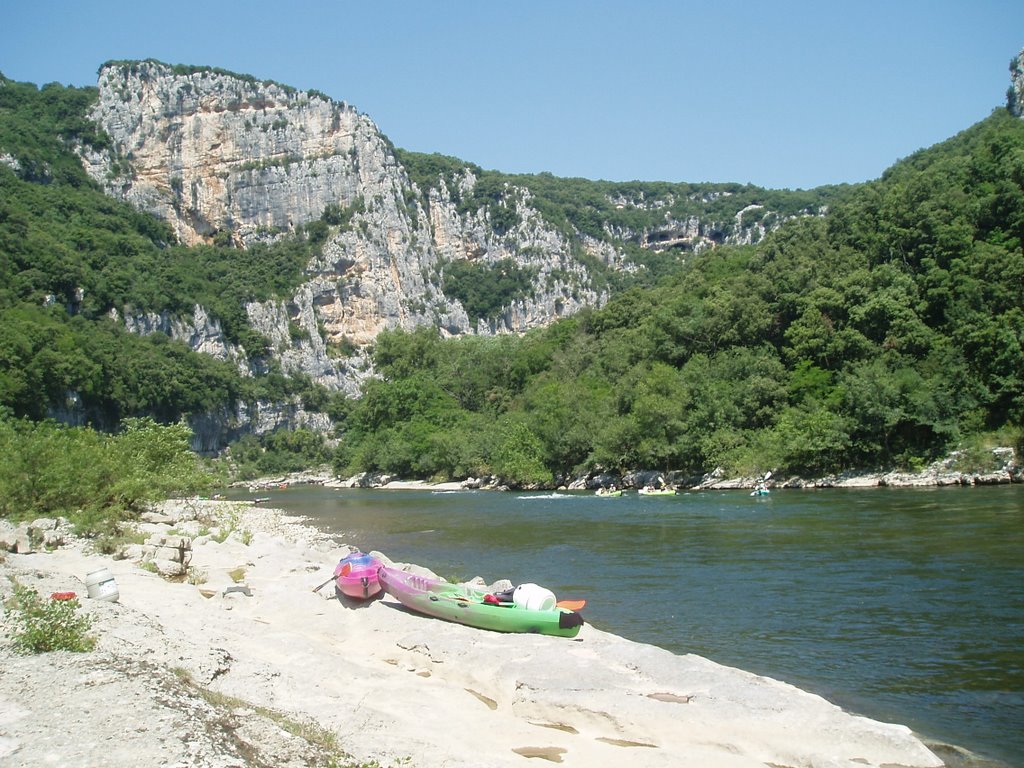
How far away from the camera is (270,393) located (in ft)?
389

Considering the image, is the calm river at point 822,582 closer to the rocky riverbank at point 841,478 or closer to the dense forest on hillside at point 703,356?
the rocky riverbank at point 841,478

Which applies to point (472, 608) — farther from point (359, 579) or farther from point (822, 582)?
point (822, 582)

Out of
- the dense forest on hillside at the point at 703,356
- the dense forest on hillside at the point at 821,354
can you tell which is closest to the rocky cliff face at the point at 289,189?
the dense forest on hillside at the point at 703,356

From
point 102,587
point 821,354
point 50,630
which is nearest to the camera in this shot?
point 50,630

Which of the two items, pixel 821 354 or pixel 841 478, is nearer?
pixel 841 478

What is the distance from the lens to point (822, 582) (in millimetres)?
15039

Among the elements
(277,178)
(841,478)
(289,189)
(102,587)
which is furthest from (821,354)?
(277,178)

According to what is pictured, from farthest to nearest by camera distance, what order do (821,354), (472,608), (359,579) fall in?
(821,354) < (359,579) < (472,608)

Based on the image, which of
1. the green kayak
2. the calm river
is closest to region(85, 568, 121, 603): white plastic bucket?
the green kayak

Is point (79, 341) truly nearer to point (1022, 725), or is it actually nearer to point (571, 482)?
point (571, 482)

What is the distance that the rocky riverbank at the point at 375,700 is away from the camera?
5395 mm

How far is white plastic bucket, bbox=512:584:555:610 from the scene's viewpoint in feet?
37.9

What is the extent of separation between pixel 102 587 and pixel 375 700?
17.5ft

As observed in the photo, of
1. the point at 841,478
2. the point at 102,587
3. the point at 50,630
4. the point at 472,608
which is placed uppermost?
the point at 50,630
